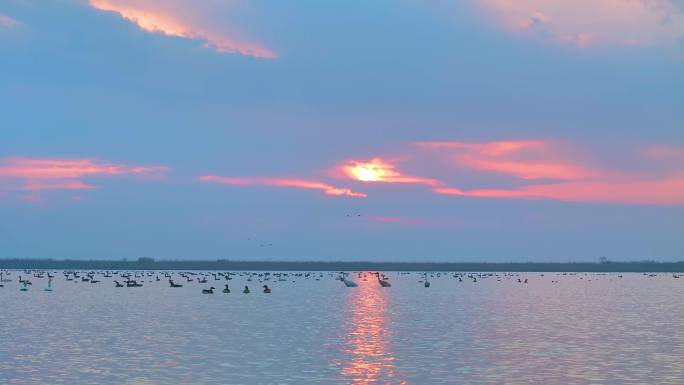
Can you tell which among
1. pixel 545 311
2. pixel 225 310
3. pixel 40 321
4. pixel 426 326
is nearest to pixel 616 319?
pixel 545 311

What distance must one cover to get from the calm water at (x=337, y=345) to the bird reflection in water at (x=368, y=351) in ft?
0.23

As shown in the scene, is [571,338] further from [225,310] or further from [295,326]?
[225,310]

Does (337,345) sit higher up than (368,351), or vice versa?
(337,345)

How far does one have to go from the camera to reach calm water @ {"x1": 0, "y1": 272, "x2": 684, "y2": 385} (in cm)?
3669

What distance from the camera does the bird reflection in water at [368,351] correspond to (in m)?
36.6

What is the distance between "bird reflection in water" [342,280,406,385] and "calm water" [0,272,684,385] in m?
0.07

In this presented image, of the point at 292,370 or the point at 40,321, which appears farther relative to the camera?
the point at 40,321

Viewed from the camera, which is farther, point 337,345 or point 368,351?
point 337,345

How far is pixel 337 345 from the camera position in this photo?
48719 mm

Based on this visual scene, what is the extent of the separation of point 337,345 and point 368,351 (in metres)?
3.14

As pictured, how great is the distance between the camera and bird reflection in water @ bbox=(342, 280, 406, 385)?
120 ft

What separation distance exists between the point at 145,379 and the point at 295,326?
26.4 m

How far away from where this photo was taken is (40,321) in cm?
6450

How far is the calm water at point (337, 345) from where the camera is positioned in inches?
1444
